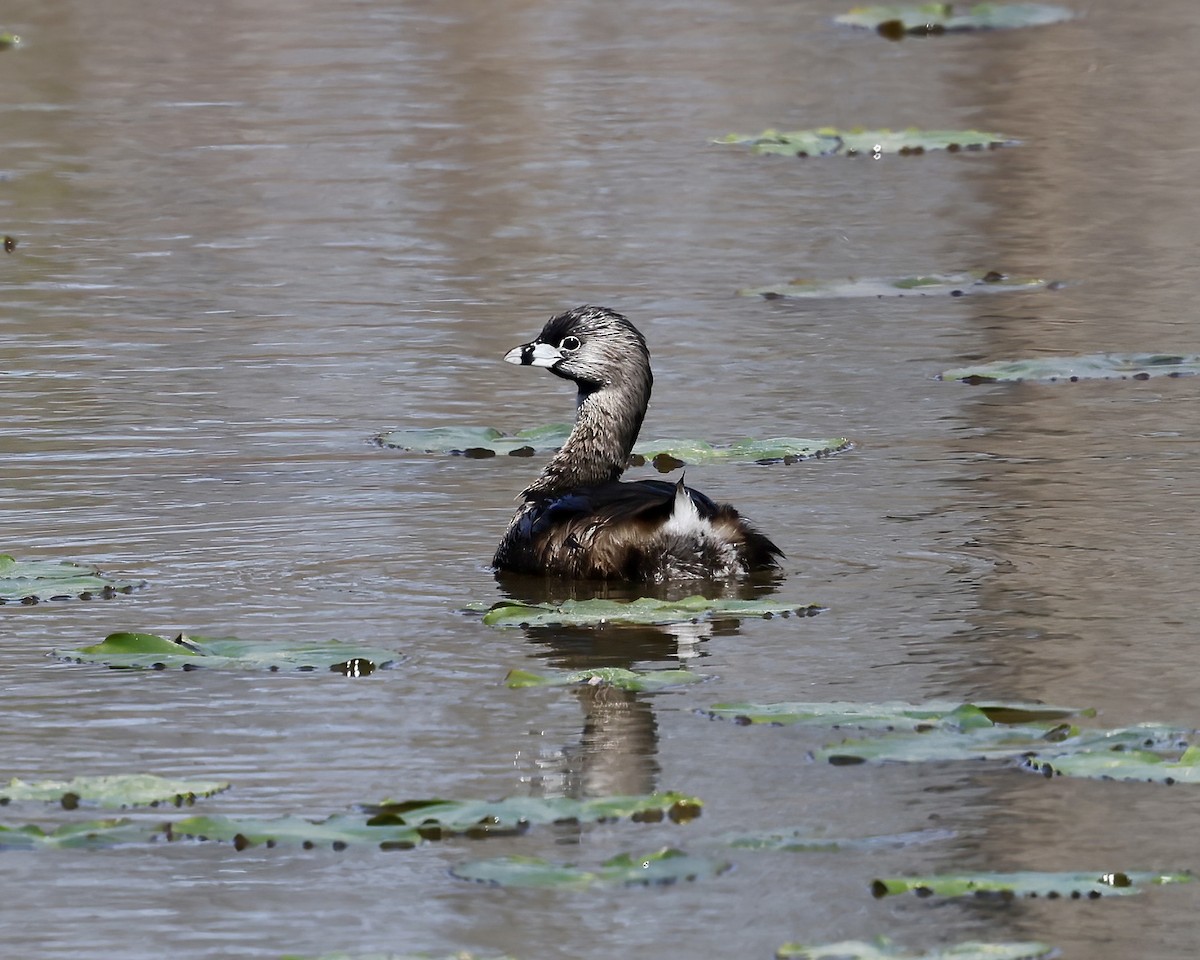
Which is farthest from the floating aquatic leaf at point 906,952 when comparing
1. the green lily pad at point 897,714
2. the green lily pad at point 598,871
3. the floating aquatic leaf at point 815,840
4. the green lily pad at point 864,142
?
the green lily pad at point 864,142

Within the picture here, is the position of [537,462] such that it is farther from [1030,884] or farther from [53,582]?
[1030,884]

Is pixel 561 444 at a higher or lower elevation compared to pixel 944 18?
lower

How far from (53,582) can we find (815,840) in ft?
11.3

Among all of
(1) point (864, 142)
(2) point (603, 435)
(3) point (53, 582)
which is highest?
(1) point (864, 142)

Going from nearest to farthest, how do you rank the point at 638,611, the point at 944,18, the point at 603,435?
the point at 638,611 < the point at 603,435 < the point at 944,18

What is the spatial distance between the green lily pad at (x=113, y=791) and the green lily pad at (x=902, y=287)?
7.86 meters

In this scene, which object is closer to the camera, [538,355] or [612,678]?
[612,678]

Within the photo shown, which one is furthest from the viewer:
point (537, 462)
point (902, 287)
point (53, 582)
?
point (902, 287)

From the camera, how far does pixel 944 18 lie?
25438mm

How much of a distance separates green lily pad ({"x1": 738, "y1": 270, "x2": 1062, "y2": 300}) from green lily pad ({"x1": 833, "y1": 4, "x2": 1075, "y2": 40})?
11.4m

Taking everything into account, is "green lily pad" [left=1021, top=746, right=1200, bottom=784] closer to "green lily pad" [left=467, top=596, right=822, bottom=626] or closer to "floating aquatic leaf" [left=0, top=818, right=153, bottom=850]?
"green lily pad" [left=467, top=596, right=822, bottom=626]

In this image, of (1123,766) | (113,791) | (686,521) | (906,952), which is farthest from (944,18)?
(906,952)

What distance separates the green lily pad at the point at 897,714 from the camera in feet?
21.9

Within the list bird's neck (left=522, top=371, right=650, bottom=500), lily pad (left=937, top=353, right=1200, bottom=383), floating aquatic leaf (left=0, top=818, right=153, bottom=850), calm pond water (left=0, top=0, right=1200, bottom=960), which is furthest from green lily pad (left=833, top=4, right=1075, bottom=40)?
floating aquatic leaf (left=0, top=818, right=153, bottom=850)
